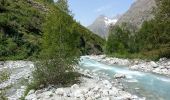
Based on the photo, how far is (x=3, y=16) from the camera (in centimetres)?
8619

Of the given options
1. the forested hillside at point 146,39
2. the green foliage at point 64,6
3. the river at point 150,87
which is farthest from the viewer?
the forested hillside at point 146,39

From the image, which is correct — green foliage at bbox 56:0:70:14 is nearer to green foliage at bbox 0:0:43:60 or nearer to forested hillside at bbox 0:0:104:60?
forested hillside at bbox 0:0:104:60

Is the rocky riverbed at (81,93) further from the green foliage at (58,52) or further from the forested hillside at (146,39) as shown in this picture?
the forested hillside at (146,39)

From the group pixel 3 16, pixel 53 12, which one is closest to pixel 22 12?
pixel 3 16

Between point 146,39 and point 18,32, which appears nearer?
point 18,32

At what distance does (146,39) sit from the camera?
286 ft

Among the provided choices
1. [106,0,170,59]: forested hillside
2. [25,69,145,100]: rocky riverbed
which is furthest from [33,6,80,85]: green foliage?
[106,0,170,59]: forested hillside

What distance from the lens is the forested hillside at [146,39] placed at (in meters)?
57.9

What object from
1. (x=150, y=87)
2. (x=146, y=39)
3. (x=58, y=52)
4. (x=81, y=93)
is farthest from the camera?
(x=146, y=39)

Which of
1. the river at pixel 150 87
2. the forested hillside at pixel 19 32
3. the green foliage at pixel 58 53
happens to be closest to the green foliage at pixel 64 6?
the green foliage at pixel 58 53

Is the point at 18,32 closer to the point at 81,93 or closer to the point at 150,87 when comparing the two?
the point at 150,87

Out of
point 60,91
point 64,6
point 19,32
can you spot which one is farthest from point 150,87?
point 19,32

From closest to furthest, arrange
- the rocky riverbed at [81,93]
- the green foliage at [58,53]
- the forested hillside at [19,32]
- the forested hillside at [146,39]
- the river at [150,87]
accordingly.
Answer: the rocky riverbed at [81,93] → the river at [150,87] → the green foliage at [58,53] → the forested hillside at [146,39] → the forested hillside at [19,32]

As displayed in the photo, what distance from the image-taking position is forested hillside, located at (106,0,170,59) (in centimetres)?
5790
